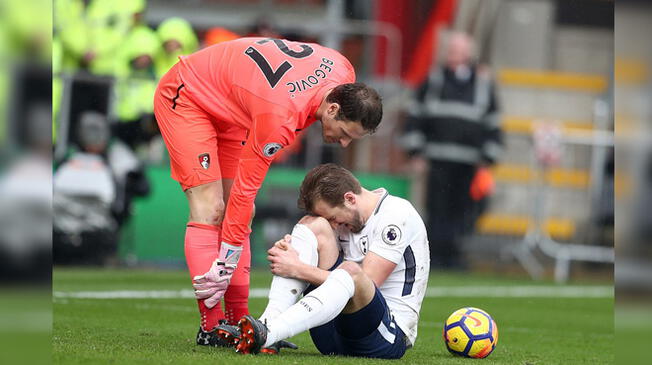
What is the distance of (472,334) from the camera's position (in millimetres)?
5086

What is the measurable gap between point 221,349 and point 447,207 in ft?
28.6

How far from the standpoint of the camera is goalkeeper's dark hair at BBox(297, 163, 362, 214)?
15.2 ft

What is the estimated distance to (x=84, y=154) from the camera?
36.8ft

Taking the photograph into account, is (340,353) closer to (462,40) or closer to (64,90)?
(64,90)

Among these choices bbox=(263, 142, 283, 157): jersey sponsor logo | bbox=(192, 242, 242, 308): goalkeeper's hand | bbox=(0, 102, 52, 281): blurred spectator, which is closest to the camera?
bbox=(0, 102, 52, 281): blurred spectator

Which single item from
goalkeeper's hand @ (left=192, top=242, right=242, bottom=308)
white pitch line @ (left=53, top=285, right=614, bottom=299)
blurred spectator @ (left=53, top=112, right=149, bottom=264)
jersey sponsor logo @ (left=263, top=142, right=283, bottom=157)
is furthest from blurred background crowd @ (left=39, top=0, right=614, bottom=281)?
jersey sponsor logo @ (left=263, top=142, right=283, bottom=157)

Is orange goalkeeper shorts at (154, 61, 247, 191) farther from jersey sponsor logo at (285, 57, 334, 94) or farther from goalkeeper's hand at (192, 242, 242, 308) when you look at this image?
jersey sponsor logo at (285, 57, 334, 94)

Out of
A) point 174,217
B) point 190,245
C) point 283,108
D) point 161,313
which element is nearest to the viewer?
point 283,108

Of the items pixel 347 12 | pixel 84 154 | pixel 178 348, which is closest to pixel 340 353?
pixel 178 348

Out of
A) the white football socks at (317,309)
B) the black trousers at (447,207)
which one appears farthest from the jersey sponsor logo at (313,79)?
the black trousers at (447,207)

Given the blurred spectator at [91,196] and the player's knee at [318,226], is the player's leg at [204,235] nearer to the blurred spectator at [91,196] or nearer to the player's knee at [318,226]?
the player's knee at [318,226]

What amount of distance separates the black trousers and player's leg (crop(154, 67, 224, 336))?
8.12m

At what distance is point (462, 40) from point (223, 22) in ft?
15.2

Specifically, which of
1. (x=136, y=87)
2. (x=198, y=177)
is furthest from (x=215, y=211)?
(x=136, y=87)
